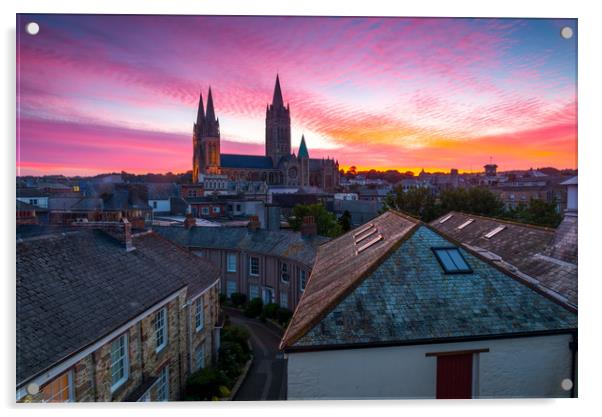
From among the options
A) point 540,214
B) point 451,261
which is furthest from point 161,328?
point 540,214

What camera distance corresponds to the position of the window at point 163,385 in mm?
9555

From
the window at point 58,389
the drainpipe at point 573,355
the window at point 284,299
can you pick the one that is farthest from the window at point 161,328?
the window at point 284,299

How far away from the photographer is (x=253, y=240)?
23000 mm

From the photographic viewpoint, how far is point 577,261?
8.27 metres

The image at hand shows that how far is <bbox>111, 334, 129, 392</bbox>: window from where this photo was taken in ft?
25.2

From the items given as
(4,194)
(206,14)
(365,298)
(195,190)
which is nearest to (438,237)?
(365,298)

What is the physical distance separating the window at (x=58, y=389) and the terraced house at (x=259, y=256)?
11961mm

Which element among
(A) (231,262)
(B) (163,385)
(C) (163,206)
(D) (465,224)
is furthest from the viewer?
(C) (163,206)

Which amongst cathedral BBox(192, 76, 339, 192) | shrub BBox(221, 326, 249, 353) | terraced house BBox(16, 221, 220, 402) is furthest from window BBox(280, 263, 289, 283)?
cathedral BBox(192, 76, 339, 192)

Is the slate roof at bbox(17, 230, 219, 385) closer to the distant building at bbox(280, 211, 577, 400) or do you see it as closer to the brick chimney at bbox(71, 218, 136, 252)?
the brick chimney at bbox(71, 218, 136, 252)

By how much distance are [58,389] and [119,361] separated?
137 centimetres

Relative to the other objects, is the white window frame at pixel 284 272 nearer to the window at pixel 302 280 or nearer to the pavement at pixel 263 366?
the window at pixel 302 280

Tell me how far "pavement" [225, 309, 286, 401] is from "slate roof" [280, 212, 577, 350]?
225cm

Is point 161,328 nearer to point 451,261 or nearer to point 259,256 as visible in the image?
point 451,261
